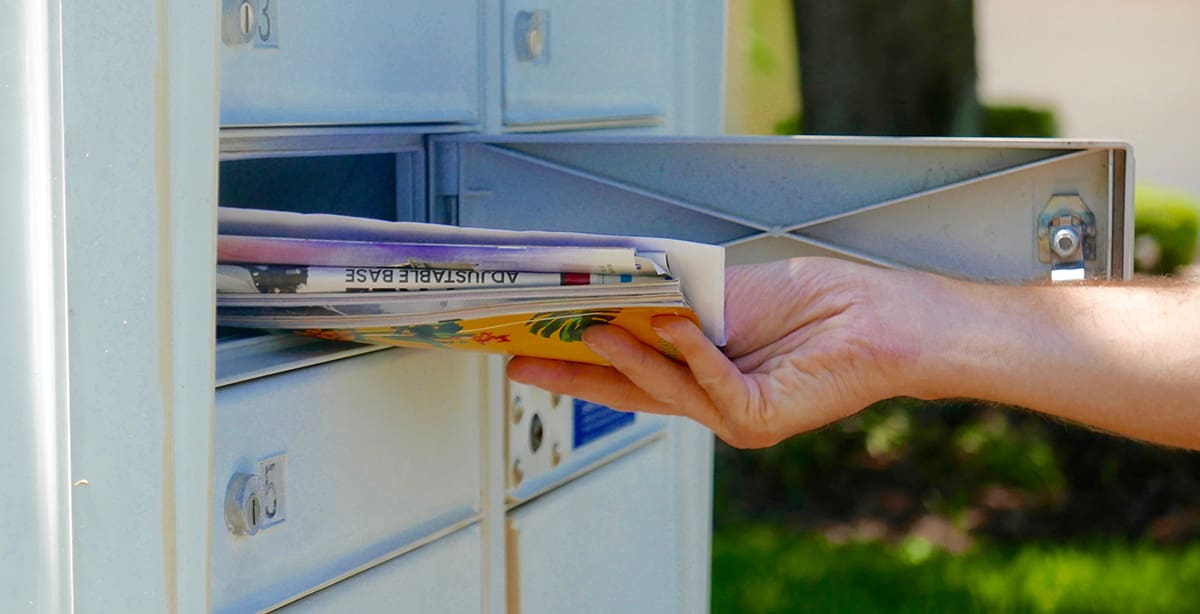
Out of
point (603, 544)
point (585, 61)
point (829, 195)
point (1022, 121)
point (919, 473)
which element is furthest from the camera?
point (1022, 121)

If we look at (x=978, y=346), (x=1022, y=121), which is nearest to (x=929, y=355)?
(x=978, y=346)

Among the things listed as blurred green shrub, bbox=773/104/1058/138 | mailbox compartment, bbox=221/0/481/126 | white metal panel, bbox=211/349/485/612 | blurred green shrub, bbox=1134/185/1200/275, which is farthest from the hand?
blurred green shrub, bbox=773/104/1058/138

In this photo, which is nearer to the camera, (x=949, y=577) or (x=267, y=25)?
(x=267, y=25)

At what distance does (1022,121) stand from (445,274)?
6.24 metres

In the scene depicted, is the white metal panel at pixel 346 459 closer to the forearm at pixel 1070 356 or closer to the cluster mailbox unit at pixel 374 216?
the cluster mailbox unit at pixel 374 216

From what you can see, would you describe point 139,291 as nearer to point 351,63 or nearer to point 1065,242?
point 351,63

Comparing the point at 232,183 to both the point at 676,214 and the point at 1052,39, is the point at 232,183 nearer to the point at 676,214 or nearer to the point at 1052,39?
the point at 676,214

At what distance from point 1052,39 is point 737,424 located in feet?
52.8

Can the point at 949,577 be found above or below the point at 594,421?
below

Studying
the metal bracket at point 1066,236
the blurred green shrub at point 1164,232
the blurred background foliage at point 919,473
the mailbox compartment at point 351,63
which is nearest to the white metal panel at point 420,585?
Answer: the mailbox compartment at point 351,63

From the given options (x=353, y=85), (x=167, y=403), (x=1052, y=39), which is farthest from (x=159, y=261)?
(x=1052, y=39)

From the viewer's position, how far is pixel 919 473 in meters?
5.00

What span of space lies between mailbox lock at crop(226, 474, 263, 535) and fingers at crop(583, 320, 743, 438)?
12.2 inches

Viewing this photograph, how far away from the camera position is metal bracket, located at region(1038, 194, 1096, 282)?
4.36 feet
